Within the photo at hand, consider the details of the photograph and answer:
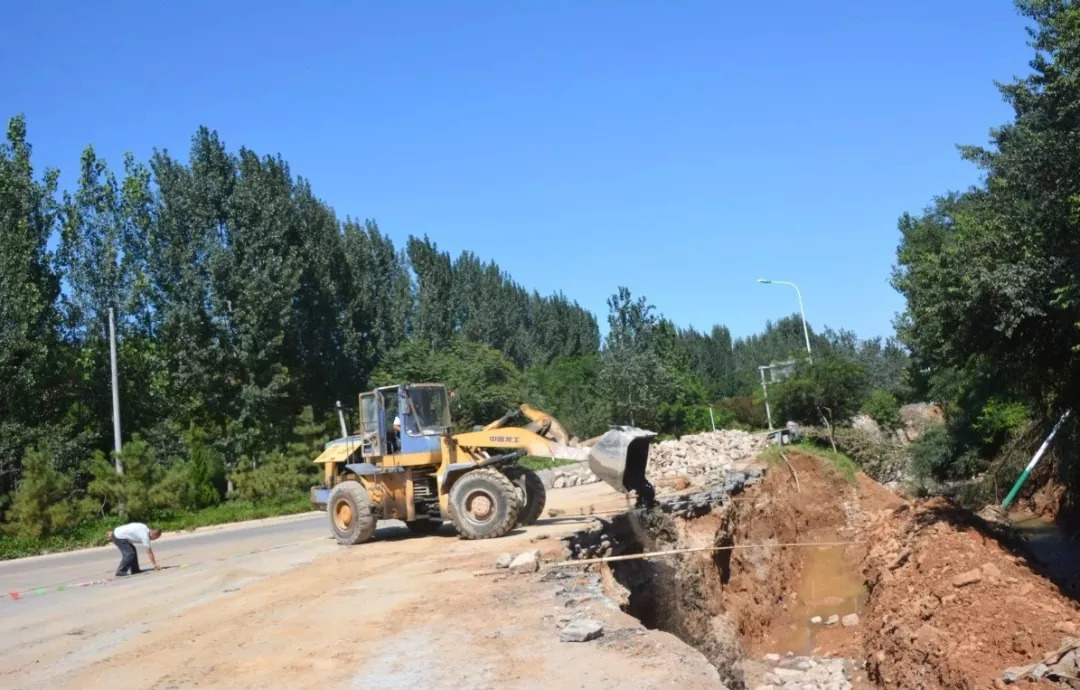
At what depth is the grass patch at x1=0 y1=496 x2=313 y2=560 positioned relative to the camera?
86.3ft

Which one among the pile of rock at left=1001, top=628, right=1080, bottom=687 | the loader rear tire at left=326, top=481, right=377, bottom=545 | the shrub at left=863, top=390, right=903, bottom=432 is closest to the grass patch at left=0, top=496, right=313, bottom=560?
the loader rear tire at left=326, top=481, right=377, bottom=545

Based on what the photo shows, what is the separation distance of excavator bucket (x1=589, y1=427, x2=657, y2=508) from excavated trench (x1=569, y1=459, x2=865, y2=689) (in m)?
0.91

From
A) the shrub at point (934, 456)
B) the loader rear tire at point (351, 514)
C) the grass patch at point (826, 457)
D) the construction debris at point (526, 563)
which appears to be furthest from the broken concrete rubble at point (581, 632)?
the shrub at point (934, 456)

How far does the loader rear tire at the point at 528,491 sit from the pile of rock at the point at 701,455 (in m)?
9.61

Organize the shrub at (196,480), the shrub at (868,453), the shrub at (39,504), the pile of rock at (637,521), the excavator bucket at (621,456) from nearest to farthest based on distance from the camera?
1. the pile of rock at (637,521)
2. the excavator bucket at (621,456)
3. the shrub at (39,504)
4. the shrub at (868,453)
5. the shrub at (196,480)

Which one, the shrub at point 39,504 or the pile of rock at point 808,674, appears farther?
the shrub at point 39,504

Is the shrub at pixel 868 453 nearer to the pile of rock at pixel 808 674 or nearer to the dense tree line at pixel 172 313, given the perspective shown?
the pile of rock at pixel 808 674

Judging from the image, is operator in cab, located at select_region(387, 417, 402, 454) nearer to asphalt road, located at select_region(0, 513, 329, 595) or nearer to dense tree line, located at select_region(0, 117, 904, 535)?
asphalt road, located at select_region(0, 513, 329, 595)

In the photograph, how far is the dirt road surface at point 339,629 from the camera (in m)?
8.37

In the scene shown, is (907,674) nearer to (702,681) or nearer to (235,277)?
(702,681)

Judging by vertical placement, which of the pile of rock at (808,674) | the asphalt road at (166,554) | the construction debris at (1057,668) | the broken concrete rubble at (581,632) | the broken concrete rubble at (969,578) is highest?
the asphalt road at (166,554)

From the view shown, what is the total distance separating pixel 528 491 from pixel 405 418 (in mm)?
2651

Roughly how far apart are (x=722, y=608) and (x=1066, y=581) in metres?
5.55

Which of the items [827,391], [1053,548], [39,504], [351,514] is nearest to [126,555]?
[351,514]
